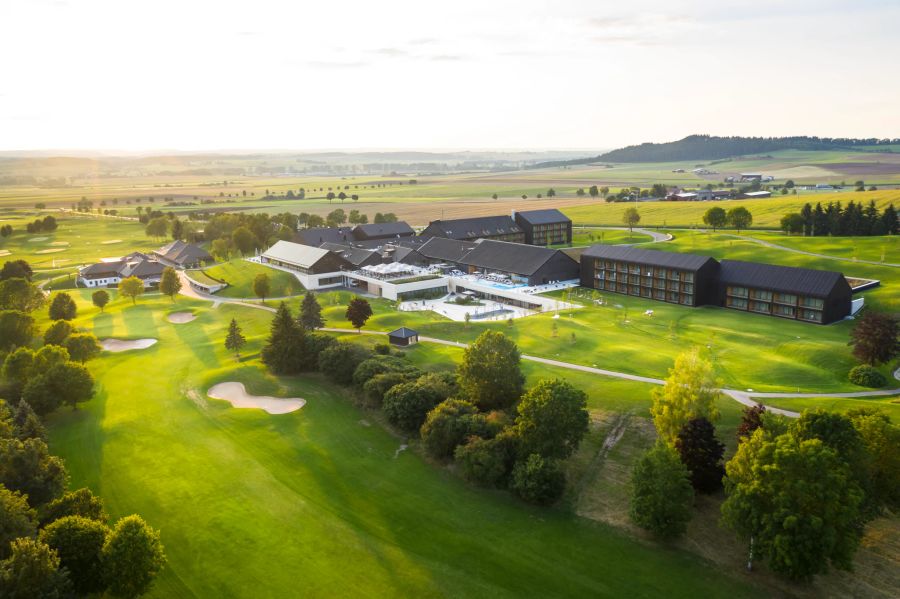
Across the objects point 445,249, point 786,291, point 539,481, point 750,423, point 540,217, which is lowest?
point 539,481

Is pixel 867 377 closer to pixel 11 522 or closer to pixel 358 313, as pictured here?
pixel 358 313

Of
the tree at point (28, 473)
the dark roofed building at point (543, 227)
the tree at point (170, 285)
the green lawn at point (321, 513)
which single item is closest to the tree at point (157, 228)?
the tree at point (170, 285)

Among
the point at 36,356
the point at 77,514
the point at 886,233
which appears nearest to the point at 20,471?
the point at 77,514

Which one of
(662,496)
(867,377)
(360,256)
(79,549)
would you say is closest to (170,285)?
(360,256)

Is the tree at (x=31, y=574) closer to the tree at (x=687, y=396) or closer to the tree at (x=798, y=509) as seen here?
the tree at (x=798, y=509)

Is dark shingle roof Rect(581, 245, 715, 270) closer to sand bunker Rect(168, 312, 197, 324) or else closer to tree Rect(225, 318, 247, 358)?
tree Rect(225, 318, 247, 358)

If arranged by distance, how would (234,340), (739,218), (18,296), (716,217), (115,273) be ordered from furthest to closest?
(716,217) → (739,218) → (115,273) → (18,296) → (234,340)
